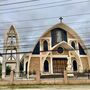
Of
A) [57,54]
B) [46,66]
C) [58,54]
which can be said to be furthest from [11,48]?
[58,54]

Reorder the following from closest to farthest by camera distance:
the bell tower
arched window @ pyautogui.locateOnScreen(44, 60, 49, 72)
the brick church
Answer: the bell tower → the brick church → arched window @ pyautogui.locateOnScreen(44, 60, 49, 72)

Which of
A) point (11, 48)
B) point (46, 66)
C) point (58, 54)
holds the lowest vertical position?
point (46, 66)

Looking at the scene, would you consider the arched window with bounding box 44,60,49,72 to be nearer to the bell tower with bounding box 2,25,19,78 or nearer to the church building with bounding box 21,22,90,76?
the church building with bounding box 21,22,90,76

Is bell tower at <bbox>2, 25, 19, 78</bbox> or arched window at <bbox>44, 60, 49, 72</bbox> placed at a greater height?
bell tower at <bbox>2, 25, 19, 78</bbox>

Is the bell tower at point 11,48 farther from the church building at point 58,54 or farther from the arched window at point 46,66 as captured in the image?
the arched window at point 46,66

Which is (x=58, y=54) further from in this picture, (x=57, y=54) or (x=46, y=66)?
(x=46, y=66)

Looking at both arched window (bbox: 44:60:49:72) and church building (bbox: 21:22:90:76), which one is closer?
church building (bbox: 21:22:90:76)

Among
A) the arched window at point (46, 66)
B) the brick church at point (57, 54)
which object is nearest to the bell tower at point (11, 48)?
the brick church at point (57, 54)

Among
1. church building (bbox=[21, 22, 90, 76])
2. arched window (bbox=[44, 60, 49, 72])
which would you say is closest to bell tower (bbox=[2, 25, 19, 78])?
church building (bbox=[21, 22, 90, 76])

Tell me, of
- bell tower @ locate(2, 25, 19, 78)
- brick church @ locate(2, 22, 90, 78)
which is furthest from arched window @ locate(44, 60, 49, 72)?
bell tower @ locate(2, 25, 19, 78)

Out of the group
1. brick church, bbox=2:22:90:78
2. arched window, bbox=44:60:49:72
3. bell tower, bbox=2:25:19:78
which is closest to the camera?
bell tower, bbox=2:25:19:78

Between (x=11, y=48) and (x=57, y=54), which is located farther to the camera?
(x=57, y=54)

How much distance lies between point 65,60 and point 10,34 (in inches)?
425

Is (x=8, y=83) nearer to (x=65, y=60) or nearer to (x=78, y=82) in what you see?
(x=78, y=82)
